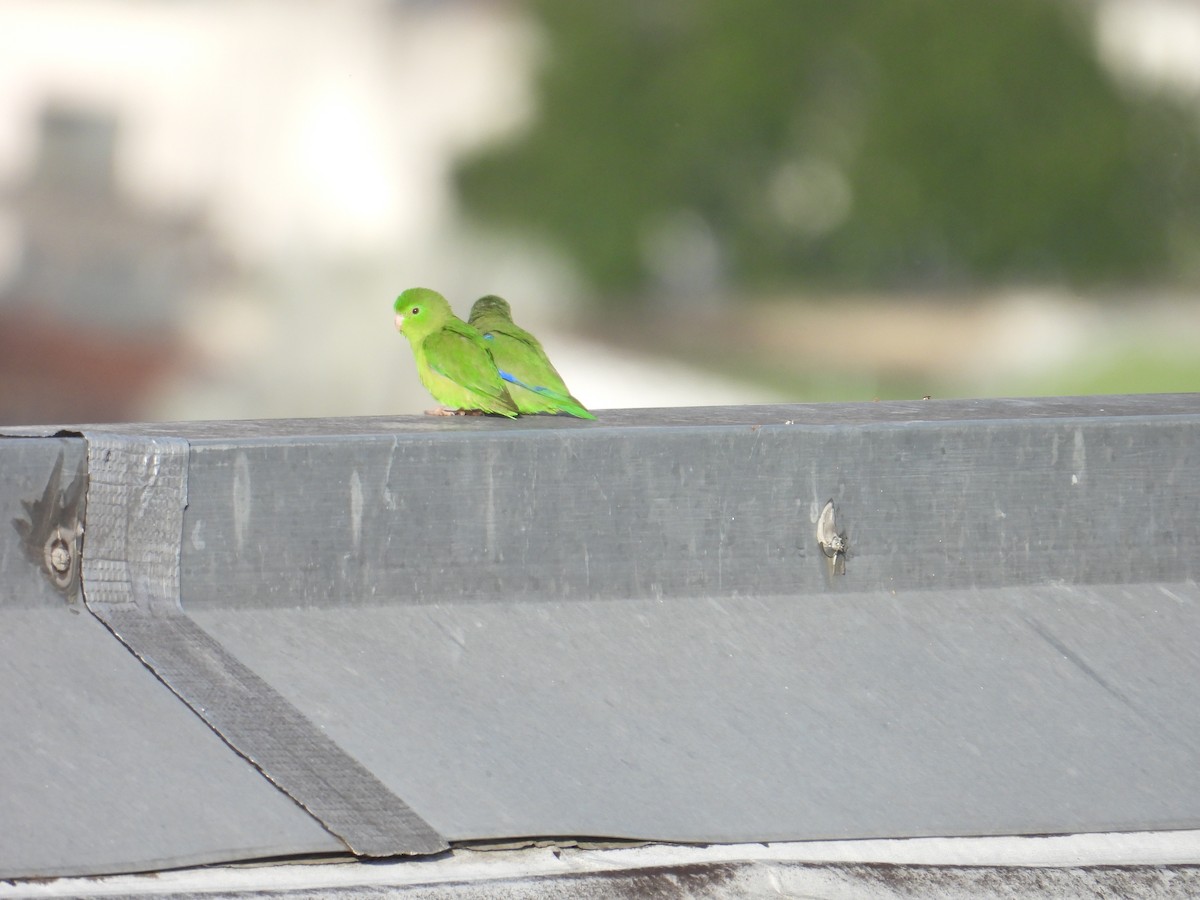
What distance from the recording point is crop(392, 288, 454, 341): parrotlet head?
4.56 metres

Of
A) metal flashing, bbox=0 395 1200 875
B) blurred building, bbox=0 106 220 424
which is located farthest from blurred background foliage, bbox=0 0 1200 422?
metal flashing, bbox=0 395 1200 875

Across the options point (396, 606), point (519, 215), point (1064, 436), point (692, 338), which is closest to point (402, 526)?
point (396, 606)

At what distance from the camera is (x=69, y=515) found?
8.81ft

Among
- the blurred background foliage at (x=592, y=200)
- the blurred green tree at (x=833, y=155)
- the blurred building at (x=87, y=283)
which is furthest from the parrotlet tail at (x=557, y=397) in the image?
the blurred green tree at (x=833, y=155)

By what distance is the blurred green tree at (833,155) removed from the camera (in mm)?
51031

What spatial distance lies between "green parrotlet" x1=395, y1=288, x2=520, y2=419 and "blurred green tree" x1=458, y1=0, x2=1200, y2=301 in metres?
44.4

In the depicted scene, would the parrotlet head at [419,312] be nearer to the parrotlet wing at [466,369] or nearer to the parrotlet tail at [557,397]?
the parrotlet wing at [466,369]

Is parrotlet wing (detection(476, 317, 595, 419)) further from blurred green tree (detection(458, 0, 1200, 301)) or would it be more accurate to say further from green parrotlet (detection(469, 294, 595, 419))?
blurred green tree (detection(458, 0, 1200, 301))

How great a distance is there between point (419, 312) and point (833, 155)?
49531mm

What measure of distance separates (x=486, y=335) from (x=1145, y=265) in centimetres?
5287

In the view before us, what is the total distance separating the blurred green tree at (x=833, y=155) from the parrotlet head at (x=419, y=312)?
4435cm

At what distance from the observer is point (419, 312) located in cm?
460

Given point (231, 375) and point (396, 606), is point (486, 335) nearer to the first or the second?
point (396, 606)

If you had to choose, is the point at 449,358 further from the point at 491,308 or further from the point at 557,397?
the point at 491,308
